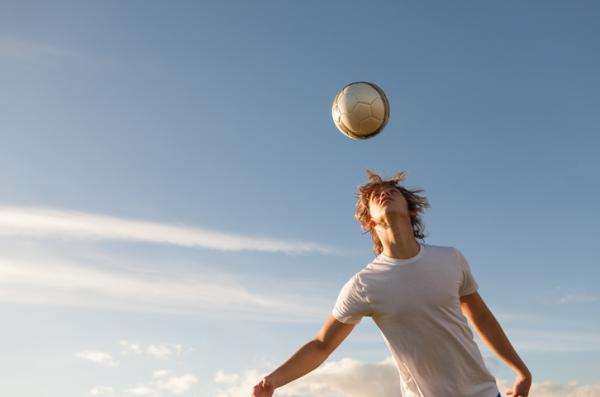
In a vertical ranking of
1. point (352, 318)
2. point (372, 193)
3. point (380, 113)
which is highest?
point (380, 113)

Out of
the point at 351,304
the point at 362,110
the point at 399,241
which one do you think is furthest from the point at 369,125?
the point at 351,304

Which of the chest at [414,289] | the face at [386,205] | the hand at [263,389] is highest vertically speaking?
the face at [386,205]

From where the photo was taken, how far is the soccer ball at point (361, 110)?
1098 cm

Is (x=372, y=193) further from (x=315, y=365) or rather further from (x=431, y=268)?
(x=315, y=365)

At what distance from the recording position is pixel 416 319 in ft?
24.3

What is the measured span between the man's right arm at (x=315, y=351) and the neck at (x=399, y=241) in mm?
1071

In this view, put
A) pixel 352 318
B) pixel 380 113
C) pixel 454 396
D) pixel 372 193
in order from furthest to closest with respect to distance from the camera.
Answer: pixel 380 113 → pixel 372 193 → pixel 352 318 → pixel 454 396

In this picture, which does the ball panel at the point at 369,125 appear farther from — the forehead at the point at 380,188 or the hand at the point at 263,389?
the hand at the point at 263,389

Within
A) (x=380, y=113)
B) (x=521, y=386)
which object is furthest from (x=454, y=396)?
(x=380, y=113)

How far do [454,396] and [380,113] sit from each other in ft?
17.3

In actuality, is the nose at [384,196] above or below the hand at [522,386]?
above

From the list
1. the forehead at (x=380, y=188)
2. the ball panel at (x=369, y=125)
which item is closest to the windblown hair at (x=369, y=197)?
the forehead at (x=380, y=188)

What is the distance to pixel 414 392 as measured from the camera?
7539mm

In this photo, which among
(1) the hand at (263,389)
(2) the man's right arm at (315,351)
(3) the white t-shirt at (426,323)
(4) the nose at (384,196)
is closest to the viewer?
(1) the hand at (263,389)
